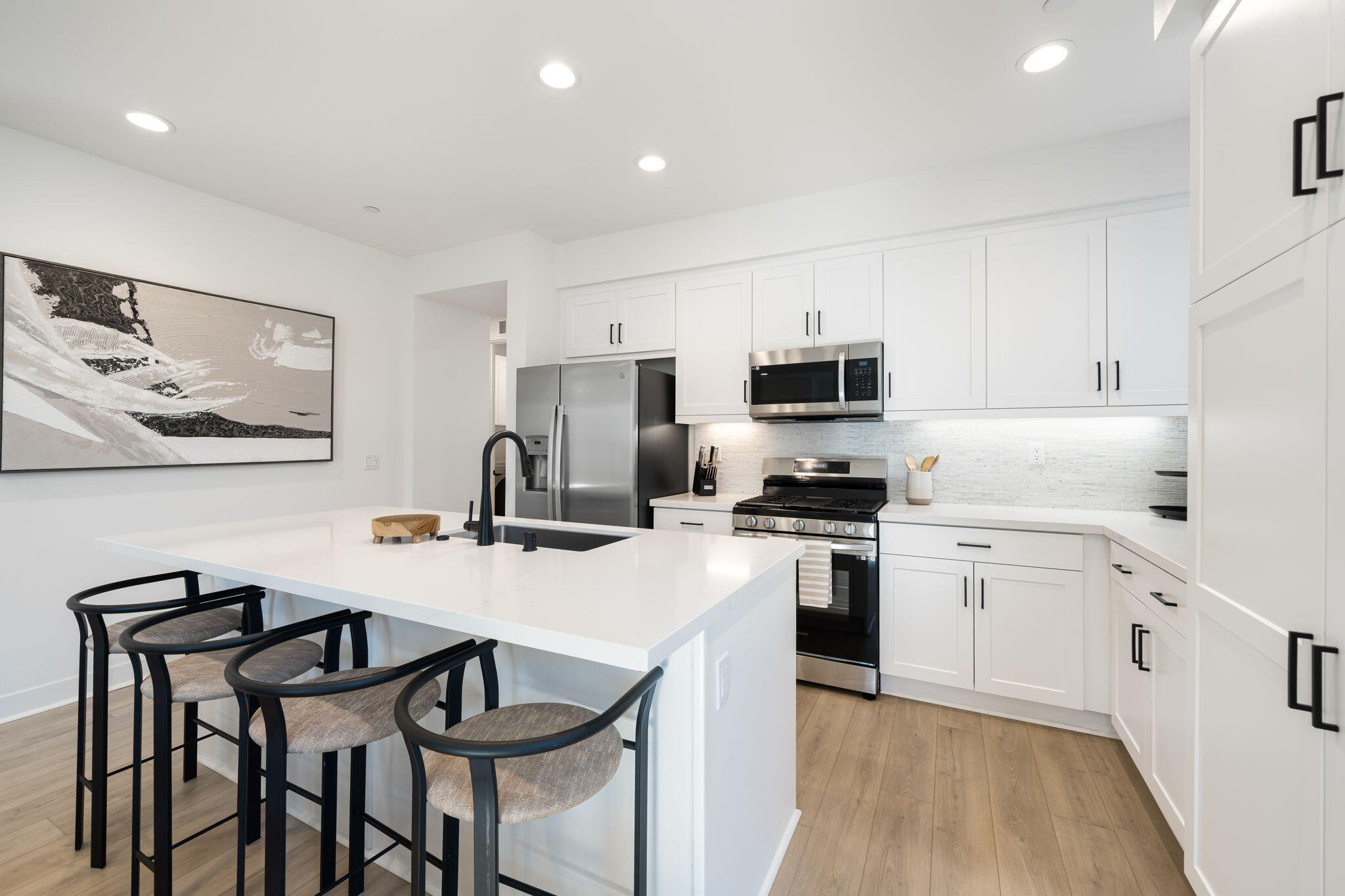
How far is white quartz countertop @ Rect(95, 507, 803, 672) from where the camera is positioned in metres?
0.98

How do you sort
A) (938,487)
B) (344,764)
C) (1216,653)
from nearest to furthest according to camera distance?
(1216,653) < (344,764) < (938,487)

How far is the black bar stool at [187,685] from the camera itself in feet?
4.15

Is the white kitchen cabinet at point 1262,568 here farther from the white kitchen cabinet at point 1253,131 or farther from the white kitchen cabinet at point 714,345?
the white kitchen cabinet at point 714,345

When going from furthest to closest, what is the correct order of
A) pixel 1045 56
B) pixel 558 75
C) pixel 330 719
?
1. pixel 558 75
2. pixel 1045 56
3. pixel 330 719

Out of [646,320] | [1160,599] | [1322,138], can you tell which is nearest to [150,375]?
[646,320]

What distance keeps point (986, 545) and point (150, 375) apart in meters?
4.31

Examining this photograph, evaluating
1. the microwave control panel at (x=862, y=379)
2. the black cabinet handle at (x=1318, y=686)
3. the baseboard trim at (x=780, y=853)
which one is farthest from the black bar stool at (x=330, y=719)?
the microwave control panel at (x=862, y=379)

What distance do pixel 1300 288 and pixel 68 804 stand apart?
3.65 metres

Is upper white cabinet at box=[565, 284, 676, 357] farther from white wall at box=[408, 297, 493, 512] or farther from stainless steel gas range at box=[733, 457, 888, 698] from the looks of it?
stainless steel gas range at box=[733, 457, 888, 698]

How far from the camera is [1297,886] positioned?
3.05 feet

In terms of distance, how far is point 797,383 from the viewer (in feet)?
10.3

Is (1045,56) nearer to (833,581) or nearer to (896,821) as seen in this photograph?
(833,581)

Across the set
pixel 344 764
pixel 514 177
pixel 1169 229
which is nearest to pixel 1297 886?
pixel 344 764

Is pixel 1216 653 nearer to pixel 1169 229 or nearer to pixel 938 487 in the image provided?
pixel 938 487
